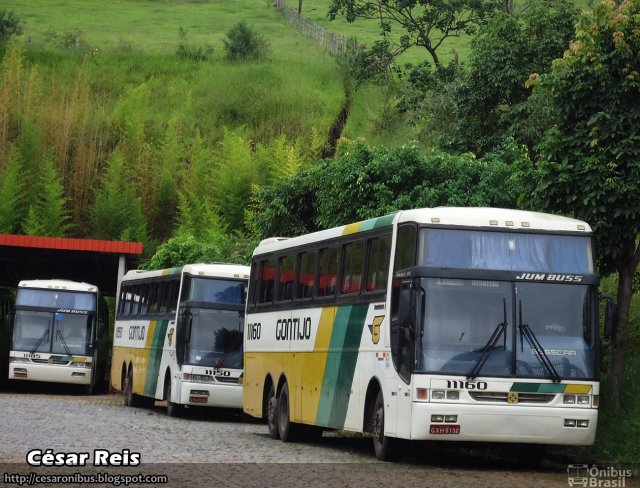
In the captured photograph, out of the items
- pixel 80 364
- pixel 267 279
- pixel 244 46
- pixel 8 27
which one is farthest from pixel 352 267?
pixel 8 27

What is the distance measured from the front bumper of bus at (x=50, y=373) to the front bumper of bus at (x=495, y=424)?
24.0 m

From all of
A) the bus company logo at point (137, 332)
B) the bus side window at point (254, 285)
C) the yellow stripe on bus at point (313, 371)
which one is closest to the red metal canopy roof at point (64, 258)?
the bus company logo at point (137, 332)

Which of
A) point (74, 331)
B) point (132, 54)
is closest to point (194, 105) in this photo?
point (132, 54)

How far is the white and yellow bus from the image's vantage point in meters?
36.7

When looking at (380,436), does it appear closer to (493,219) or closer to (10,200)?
(493,219)

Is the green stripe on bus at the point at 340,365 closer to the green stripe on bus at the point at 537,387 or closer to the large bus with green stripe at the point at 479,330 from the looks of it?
the large bus with green stripe at the point at 479,330

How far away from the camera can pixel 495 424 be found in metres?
14.2

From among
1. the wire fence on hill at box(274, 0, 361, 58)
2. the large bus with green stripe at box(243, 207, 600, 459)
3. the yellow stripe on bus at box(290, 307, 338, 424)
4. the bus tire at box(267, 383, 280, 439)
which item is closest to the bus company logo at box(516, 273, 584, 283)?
the large bus with green stripe at box(243, 207, 600, 459)

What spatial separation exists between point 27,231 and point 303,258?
2774cm

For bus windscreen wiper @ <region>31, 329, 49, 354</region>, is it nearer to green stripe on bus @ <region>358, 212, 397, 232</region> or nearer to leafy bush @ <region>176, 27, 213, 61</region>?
green stripe on bus @ <region>358, 212, 397, 232</region>

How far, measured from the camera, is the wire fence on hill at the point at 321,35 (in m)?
68.4

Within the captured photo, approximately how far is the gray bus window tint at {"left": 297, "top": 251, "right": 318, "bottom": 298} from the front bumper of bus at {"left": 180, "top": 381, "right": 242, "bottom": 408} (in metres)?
6.09

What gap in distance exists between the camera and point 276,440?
64.9 ft

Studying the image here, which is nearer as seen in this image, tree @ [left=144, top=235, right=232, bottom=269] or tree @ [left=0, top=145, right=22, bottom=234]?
tree @ [left=144, top=235, right=232, bottom=269]
